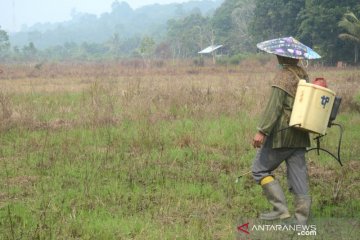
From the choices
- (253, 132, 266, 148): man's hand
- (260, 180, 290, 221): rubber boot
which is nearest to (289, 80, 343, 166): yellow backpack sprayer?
(253, 132, 266, 148): man's hand

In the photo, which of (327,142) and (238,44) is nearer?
(327,142)

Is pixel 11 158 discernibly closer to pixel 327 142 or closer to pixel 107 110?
pixel 107 110

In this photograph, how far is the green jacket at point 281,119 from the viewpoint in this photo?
3.39 meters

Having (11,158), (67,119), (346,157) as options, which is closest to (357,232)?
(346,157)

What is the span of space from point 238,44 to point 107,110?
44.5 metres

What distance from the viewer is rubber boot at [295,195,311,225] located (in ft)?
11.1

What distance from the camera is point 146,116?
8078 mm

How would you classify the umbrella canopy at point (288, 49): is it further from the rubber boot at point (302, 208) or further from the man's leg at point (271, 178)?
the rubber boot at point (302, 208)

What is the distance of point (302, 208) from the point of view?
340 centimetres

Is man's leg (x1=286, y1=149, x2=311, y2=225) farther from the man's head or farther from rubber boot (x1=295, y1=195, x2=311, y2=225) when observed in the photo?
the man's head

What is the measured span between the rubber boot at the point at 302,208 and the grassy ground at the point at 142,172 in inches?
6.8

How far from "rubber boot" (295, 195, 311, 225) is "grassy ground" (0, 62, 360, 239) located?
17 centimetres

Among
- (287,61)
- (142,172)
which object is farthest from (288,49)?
(142,172)

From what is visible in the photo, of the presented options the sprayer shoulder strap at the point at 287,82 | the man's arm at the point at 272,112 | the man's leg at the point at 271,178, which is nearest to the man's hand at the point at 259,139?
the man's arm at the point at 272,112
